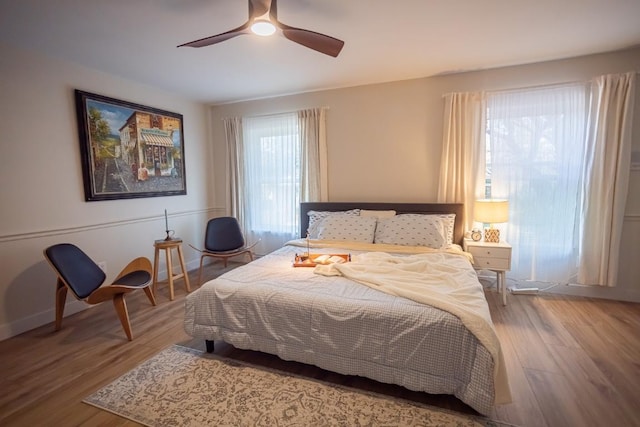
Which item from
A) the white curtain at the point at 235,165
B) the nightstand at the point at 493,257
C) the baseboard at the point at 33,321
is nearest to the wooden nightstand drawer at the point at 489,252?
the nightstand at the point at 493,257

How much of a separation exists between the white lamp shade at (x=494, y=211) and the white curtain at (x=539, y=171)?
35 cm

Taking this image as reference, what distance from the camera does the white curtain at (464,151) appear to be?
331cm

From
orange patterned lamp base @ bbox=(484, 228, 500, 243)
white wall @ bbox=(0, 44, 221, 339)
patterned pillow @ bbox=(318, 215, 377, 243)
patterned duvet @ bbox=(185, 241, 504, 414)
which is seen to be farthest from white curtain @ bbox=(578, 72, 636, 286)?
white wall @ bbox=(0, 44, 221, 339)

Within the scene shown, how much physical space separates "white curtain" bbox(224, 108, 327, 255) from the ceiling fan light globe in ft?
6.72

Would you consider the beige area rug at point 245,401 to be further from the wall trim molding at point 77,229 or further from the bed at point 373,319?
the wall trim molding at point 77,229

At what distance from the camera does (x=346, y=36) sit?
8.11ft

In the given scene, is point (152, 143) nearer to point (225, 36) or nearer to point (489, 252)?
point (225, 36)

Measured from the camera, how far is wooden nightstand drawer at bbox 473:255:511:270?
2.98m

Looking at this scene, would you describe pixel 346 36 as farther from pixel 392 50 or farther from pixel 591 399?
pixel 591 399

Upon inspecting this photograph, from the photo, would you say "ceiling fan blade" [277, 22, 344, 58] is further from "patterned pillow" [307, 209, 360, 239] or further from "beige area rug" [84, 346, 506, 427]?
"beige area rug" [84, 346, 506, 427]

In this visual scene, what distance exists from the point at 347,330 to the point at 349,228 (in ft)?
5.77

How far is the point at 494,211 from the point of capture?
119 inches

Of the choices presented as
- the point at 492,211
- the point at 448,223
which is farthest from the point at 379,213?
the point at 492,211

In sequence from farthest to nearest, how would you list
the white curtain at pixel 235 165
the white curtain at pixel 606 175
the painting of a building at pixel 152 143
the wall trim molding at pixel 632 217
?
the white curtain at pixel 235 165, the painting of a building at pixel 152 143, the wall trim molding at pixel 632 217, the white curtain at pixel 606 175
